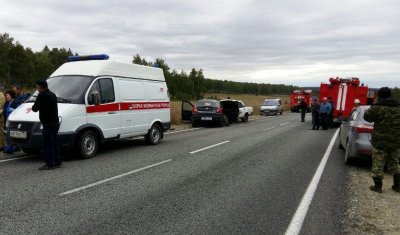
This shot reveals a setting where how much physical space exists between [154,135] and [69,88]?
3.69 metres

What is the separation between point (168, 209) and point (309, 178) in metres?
3.46

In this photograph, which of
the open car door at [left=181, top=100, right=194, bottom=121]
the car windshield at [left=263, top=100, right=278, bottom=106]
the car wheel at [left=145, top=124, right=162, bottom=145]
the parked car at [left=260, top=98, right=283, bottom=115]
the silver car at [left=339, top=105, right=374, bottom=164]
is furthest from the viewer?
the car windshield at [left=263, top=100, right=278, bottom=106]

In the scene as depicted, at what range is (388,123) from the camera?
6910 mm

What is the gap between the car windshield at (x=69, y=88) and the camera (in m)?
9.40

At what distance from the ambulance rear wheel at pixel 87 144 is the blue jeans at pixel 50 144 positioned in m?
1.05

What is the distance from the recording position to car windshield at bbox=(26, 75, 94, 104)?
9.40 m

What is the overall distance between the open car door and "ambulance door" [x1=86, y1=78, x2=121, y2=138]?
11269mm

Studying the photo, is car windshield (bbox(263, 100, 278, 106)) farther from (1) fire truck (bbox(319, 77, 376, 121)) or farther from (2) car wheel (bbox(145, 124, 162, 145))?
(2) car wheel (bbox(145, 124, 162, 145))

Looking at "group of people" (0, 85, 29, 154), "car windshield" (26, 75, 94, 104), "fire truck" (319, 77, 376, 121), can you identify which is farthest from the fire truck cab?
"group of people" (0, 85, 29, 154)

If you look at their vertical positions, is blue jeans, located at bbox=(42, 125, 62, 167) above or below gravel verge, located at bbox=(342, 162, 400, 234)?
above

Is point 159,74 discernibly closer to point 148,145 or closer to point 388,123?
point 148,145

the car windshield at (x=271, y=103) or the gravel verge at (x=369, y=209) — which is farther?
the car windshield at (x=271, y=103)

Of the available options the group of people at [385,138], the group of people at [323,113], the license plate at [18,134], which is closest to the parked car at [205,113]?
the group of people at [323,113]

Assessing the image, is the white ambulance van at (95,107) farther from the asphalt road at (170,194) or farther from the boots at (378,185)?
the boots at (378,185)
